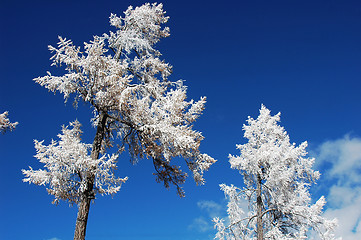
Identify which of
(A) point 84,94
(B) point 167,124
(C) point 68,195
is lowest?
(C) point 68,195

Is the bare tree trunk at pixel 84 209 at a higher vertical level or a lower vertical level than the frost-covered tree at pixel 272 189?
lower

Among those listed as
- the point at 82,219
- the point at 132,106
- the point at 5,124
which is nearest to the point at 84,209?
the point at 82,219

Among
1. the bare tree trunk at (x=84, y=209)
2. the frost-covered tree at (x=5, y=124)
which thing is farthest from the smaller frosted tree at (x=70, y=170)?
the frost-covered tree at (x=5, y=124)

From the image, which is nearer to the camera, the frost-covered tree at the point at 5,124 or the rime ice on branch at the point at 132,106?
the rime ice on branch at the point at 132,106

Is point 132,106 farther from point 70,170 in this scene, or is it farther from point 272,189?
point 272,189

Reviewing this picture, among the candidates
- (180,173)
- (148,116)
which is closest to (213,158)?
(180,173)

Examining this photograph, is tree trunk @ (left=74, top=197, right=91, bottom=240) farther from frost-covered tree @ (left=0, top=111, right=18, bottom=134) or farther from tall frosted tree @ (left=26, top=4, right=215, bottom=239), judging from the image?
frost-covered tree @ (left=0, top=111, right=18, bottom=134)

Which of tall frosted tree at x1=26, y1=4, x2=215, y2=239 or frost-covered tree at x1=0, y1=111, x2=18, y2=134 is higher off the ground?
frost-covered tree at x1=0, y1=111, x2=18, y2=134

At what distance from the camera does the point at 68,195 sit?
6938 millimetres

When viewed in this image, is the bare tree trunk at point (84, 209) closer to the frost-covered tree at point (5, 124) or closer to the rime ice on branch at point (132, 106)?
the rime ice on branch at point (132, 106)

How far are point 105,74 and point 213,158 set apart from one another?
3.55 m

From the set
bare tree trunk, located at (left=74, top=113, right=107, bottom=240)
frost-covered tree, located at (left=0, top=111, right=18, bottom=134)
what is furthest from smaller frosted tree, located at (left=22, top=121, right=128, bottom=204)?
frost-covered tree, located at (left=0, top=111, right=18, bottom=134)

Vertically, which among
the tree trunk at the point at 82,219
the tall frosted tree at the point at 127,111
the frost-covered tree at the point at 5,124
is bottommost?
the tree trunk at the point at 82,219

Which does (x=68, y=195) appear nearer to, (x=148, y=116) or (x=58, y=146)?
(x=58, y=146)
